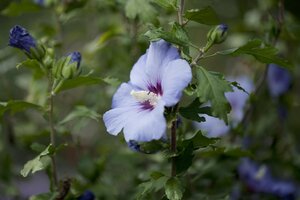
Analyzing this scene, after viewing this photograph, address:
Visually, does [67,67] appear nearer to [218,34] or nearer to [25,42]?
[25,42]

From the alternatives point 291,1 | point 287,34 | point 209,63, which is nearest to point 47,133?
point 287,34

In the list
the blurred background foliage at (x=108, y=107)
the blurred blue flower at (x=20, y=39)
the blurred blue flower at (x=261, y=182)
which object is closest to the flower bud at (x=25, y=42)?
the blurred blue flower at (x=20, y=39)

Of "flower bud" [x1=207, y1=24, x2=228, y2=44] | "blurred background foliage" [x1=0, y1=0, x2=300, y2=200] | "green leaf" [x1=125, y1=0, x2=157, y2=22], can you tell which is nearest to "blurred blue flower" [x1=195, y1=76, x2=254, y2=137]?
"blurred background foliage" [x1=0, y1=0, x2=300, y2=200]

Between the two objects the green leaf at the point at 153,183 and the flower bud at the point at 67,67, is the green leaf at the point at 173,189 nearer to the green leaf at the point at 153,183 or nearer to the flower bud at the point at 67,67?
the green leaf at the point at 153,183

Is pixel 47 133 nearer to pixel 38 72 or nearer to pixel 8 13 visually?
pixel 38 72

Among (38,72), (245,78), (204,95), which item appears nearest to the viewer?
(204,95)

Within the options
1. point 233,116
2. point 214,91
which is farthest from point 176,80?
point 233,116
